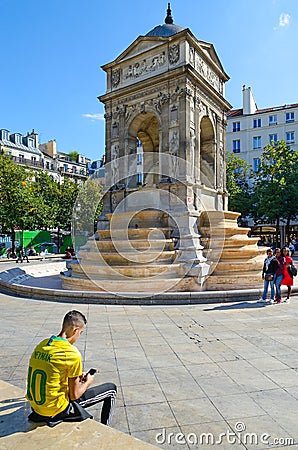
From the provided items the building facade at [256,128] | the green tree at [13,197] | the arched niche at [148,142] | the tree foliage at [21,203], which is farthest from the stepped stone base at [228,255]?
the building facade at [256,128]

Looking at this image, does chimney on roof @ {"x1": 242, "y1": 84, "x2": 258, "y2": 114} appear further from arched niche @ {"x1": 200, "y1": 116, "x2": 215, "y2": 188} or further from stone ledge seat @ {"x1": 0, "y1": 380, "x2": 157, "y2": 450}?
stone ledge seat @ {"x1": 0, "y1": 380, "x2": 157, "y2": 450}

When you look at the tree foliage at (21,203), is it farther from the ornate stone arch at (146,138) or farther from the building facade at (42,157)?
the ornate stone arch at (146,138)

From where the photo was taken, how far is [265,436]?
10.3 feet

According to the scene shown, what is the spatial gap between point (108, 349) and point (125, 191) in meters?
10.9

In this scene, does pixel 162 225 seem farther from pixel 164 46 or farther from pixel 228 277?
pixel 164 46

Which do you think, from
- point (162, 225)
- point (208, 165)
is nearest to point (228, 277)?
point (162, 225)

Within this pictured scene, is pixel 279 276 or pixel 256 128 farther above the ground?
pixel 256 128

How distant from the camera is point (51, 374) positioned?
2.69m

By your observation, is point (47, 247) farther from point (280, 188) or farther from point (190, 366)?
point (190, 366)

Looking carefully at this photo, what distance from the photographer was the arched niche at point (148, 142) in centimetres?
1652

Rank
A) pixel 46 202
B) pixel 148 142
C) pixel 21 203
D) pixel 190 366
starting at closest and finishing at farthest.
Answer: pixel 190 366, pixel 148 142, pixel 21 203, pixel 46 202

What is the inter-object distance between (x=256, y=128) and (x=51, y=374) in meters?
52.6

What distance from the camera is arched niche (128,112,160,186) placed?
16.5 metres

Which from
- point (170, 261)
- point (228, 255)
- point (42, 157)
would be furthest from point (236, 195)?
point (42, 157)
